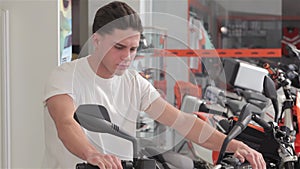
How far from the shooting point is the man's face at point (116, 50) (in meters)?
1.23

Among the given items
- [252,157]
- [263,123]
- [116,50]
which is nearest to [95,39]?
[116,50]

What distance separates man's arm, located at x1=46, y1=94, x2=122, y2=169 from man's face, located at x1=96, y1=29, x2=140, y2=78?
0.12 m

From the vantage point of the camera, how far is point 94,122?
1.03 metres

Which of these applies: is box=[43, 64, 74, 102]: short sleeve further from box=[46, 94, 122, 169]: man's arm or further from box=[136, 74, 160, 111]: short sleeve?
box=[136, 74, 160, 111]: short sleeve

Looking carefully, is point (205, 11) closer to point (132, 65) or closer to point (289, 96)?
point (289, 96)

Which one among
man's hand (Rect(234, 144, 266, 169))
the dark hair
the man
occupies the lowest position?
man's hand (Rect(234, 144, 266, 169))

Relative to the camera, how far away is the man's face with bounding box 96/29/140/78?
4.04ft

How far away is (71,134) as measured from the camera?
1.23 m

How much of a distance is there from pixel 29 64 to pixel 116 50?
112 cm

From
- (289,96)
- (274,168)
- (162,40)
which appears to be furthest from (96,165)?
(289,96)

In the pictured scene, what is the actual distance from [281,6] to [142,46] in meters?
2.92

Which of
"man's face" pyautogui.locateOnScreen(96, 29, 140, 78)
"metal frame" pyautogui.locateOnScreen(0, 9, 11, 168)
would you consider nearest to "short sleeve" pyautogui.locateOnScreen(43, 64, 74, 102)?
"man's face" pyautogui.locateOnScreen(96, 29, 140, 78)

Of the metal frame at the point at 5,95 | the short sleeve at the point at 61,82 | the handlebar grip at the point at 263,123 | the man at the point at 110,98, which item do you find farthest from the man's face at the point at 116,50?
the metal frame at the point at 5,95

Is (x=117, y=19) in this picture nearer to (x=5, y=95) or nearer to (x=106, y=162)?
(x=106, y=162)
